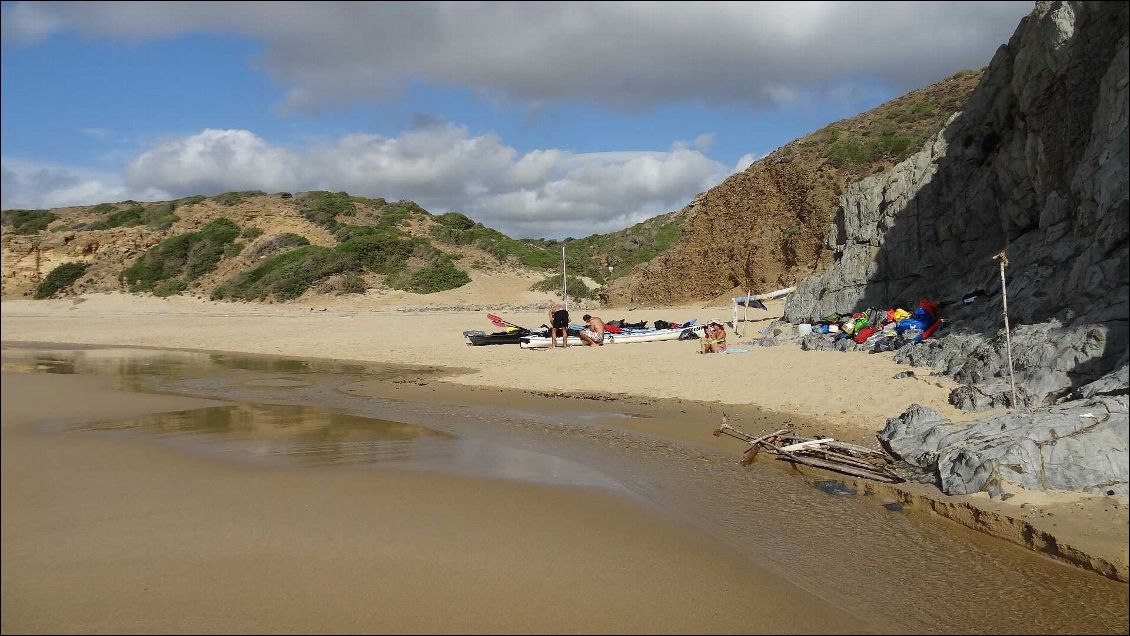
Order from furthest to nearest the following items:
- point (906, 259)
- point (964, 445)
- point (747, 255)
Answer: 1. point (747, 255)
2. point (906, 259)
3. point (964, 445)

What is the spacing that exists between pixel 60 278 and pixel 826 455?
32117 mm

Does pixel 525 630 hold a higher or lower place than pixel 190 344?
lower

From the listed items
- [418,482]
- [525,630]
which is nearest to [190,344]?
[418,482]

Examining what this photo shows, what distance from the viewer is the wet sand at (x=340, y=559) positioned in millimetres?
4438

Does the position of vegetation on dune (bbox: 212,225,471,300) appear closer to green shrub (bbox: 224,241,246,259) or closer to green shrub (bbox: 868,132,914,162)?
green shrub (bbox: 224,241,246,259)

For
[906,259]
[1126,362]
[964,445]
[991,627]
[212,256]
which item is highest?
[212,256]

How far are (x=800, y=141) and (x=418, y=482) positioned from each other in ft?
88.7

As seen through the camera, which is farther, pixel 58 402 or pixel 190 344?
pixel 190 344

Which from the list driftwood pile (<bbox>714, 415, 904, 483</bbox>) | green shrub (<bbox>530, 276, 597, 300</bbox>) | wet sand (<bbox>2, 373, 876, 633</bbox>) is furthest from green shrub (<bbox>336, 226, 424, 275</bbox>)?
wet sand (<bbox>2, 373, 876, 633</bbox>)

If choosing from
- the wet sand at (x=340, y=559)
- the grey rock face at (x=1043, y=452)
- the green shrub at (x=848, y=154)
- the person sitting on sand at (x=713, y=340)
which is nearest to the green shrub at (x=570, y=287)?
the green shrub at (x=848, y=154)

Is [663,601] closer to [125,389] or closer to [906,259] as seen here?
[125,389]

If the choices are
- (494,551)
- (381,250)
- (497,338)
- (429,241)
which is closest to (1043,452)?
(494,551)

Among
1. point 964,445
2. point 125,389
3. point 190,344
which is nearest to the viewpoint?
point 964,445

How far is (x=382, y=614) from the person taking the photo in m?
4.48
